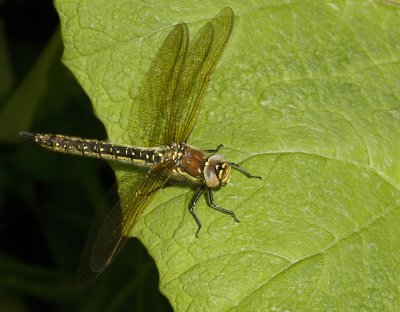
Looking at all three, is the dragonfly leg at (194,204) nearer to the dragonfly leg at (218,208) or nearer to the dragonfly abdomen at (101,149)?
the dragonfly leg at (218,208)

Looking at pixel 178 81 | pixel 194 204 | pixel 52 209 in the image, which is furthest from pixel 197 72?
pixel 52 209

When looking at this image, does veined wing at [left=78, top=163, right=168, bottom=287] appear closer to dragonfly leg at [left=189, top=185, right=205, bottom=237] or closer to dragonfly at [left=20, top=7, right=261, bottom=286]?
dragonfly at [left=20, top=7, right=261, bottom=286]

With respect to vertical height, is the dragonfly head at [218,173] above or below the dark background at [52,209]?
above

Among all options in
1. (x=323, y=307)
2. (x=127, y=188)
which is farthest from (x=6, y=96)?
(x=323, y=307)

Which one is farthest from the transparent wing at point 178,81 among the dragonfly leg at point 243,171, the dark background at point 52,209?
the dark background at point 52,209

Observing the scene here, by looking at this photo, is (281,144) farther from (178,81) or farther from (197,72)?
(178,81)

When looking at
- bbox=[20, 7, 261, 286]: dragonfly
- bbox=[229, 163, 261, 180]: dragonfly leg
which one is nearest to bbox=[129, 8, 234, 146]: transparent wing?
bbox=[20, 7, 261, 286]: dragonfly
